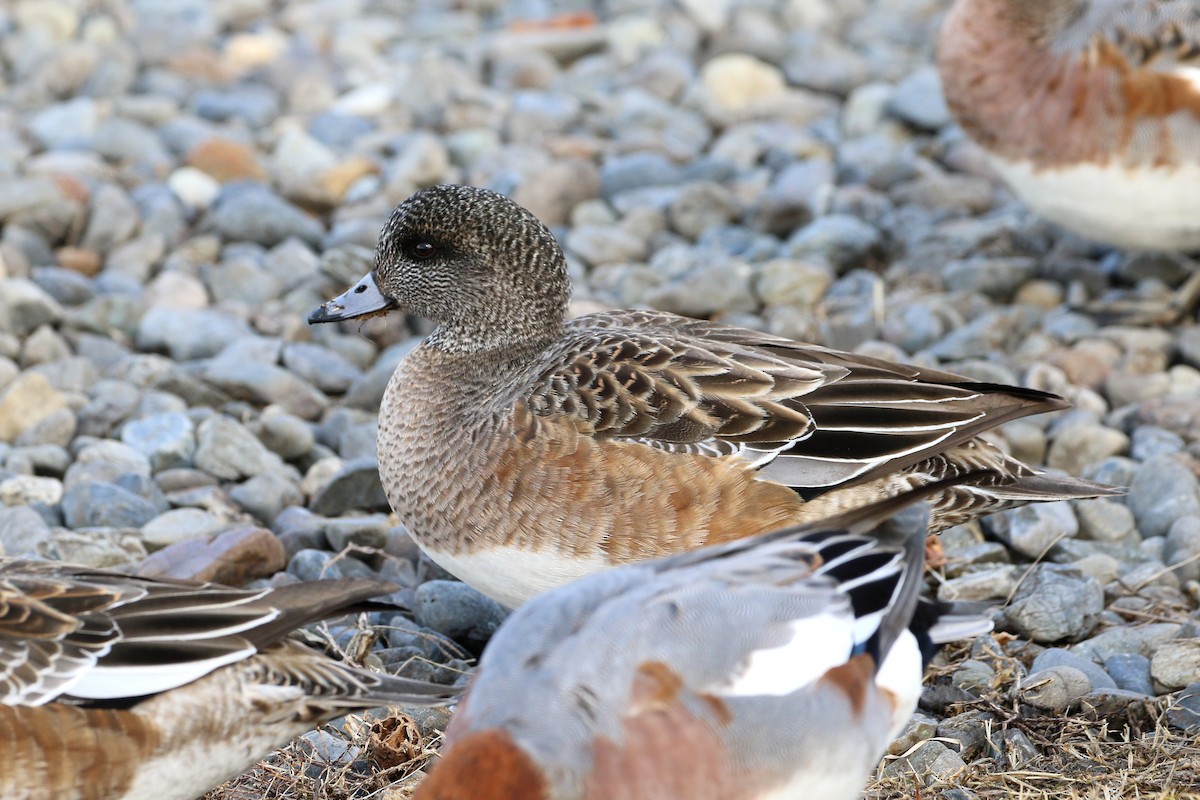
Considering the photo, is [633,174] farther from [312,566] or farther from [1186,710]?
[1186,710]

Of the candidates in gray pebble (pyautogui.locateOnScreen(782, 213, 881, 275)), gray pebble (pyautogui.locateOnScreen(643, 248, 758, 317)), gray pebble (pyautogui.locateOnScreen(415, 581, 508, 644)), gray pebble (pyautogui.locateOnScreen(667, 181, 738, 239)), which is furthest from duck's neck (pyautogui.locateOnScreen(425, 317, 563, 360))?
gray pebble (pyautogui.locateOnScreen(667, 181, 738, 239))

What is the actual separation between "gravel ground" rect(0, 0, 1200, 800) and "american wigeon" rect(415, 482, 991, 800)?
621 millimetres

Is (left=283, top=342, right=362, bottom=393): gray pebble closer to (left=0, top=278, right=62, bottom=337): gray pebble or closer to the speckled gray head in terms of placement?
(left=0, top=278, right=62, bottom=337): gray pebble

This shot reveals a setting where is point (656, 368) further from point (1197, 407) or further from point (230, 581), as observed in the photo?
point (1197, 407)

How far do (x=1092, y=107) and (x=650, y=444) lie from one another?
9.63ft

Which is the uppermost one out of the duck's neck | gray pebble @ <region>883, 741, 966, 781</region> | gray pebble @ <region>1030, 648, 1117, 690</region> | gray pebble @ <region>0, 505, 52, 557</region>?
the duck's neck

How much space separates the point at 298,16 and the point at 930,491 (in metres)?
7.41

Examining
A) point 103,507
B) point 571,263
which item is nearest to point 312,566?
point 103,507

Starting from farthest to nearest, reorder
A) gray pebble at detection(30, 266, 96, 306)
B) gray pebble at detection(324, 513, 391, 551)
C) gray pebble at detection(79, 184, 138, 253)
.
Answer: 1. gray pebble at detection(79, 184, 138, 253)
2. gray pebble at detection(30, 266, 96, 306)
3. gray pebble at detection(324, 513, 391, 551)

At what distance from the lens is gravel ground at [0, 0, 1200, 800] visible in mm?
4055

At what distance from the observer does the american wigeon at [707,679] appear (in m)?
2.47

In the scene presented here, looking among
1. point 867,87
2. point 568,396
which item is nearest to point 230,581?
point 568,396

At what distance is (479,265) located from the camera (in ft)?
13.3

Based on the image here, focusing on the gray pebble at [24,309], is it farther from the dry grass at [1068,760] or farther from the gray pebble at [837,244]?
the dry grass at [1068,760]
